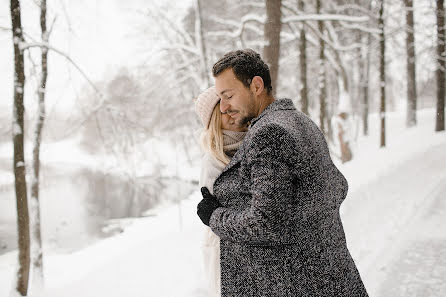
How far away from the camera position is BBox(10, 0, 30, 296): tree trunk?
3.68 m

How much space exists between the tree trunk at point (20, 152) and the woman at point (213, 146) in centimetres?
318

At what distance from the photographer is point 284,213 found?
1141mm

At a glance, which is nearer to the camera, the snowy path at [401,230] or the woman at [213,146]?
the woman at [213,146]

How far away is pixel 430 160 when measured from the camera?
7.86 m

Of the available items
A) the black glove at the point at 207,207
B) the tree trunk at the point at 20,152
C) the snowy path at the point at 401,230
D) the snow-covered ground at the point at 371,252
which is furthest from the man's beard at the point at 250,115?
the tree trunk at the point at 20,152

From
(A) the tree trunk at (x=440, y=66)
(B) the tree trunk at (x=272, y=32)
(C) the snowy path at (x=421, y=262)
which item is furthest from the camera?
(A) the tree trunk at (x=440, y=66)

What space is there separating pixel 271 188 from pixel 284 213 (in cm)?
12

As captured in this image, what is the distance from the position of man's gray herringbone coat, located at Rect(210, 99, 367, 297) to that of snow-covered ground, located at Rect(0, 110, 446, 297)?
7.44 ft

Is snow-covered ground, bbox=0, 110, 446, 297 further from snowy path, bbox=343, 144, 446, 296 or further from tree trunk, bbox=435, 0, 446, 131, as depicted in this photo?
tree trunk, bbox=435, 0, 446, 131

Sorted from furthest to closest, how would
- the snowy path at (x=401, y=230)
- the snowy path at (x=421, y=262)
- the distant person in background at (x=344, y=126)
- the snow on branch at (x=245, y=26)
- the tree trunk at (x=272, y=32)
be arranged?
the distant person in background at (x=344, y=126), the snow on branch at (x=245, y=26), the tree trunk at (x=272, y=32), the snowy path at (x=401, y=230), the snowy path at (x=421, y=262)

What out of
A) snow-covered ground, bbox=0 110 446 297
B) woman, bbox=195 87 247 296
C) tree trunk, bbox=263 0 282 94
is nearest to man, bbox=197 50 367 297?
woman, bbox=195 87 247 296

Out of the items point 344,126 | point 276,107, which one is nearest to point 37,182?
point 276,107

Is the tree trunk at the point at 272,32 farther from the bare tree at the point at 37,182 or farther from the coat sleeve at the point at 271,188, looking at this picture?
the coat sleeve at the point at 271,188

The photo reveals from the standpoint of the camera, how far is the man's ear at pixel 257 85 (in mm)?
1393
